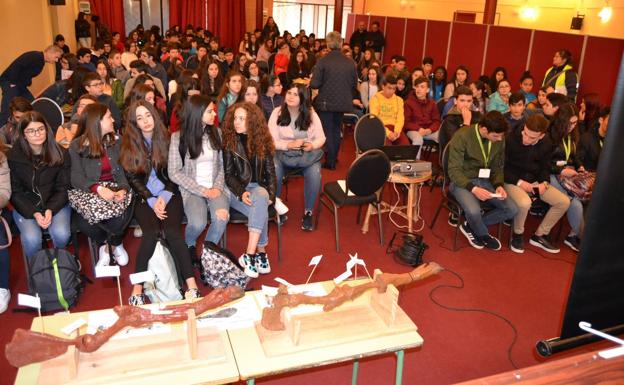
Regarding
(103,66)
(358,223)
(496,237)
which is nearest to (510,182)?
(496,237)

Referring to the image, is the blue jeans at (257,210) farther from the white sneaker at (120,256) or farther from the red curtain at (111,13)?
the red curtain at (111,13)

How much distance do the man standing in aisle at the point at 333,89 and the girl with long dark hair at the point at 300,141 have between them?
1619 millimetres

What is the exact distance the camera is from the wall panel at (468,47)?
32.9 feet

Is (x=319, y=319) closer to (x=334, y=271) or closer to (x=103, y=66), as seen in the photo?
(x=334, y=271)

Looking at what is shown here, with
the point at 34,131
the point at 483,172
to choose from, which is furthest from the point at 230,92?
the point at 483,172

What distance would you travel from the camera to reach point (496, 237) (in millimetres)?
4980

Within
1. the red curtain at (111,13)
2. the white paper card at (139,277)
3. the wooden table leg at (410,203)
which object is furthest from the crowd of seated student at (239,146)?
the red curtain at (111,13)

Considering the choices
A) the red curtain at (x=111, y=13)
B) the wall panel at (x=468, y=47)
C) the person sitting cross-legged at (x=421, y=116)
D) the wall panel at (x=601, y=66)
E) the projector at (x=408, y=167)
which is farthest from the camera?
the red curtain at (x=111, y=13)

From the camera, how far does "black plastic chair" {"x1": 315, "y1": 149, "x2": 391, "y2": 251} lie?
13.7ft

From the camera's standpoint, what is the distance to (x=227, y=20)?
1703 cm

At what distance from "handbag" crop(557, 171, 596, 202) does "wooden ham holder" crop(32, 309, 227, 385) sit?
385 centimetres

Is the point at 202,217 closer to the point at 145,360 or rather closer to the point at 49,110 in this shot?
the point at 145,360

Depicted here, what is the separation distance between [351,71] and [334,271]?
133 inches

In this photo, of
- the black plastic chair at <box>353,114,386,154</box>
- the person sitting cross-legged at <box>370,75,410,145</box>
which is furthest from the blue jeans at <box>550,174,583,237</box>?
the person sitting cross-legged at <box>370,75,410,145</box>
